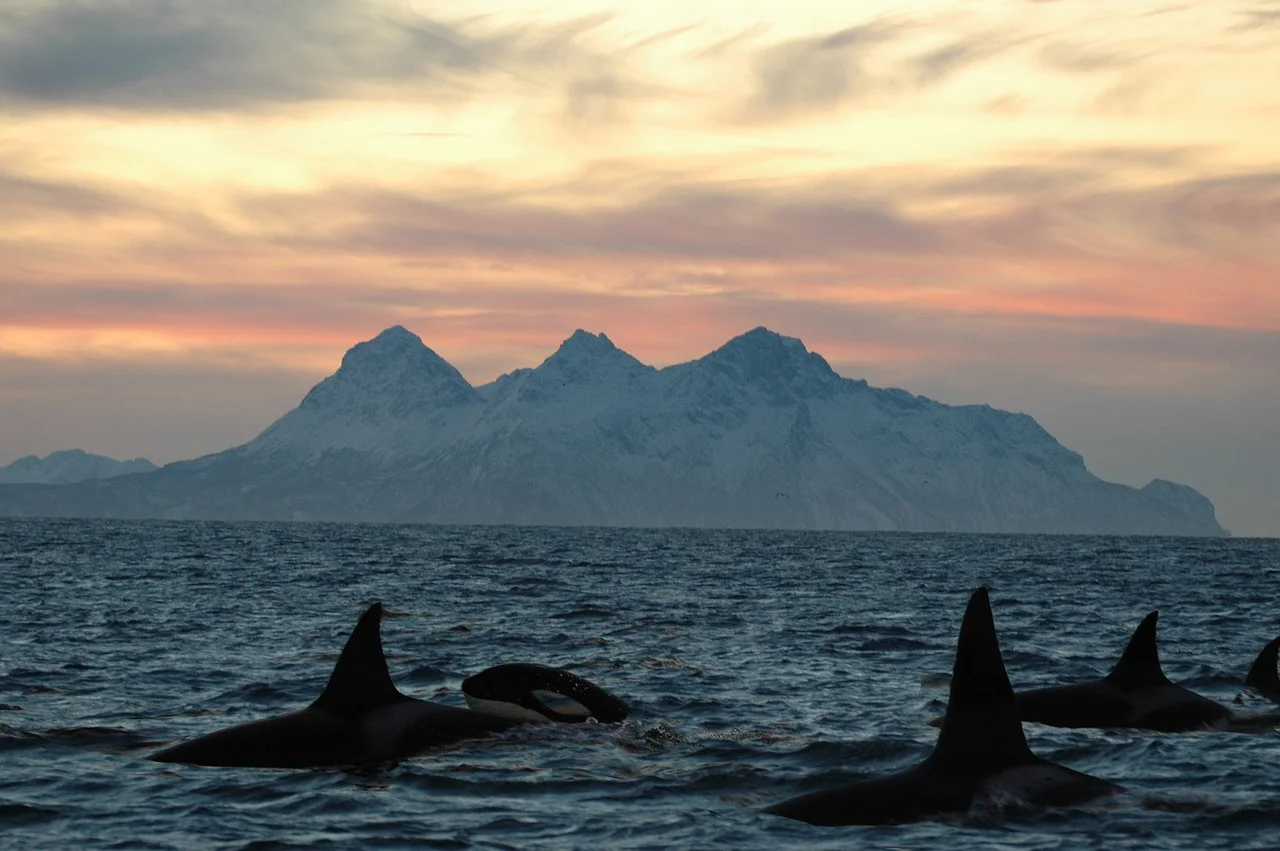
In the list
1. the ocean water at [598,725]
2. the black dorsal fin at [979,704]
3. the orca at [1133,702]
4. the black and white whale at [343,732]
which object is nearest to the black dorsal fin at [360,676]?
the black and white whale at [343,732]

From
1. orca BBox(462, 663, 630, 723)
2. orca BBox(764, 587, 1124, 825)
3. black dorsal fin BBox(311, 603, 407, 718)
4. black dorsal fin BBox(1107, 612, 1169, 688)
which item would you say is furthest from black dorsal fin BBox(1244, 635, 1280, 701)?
black dorsal fin BBox(311, 603, 407, 718)

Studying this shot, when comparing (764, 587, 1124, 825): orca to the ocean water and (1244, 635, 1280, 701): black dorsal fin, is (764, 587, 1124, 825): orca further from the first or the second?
(1244, 635, 1280, 701): black dorsal fin

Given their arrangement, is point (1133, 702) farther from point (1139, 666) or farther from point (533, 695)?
point (533, 695)

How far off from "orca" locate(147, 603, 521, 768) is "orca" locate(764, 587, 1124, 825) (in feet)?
17.1

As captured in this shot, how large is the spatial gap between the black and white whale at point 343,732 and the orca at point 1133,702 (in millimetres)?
8595

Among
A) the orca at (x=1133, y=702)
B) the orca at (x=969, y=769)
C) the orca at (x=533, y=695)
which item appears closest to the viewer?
the orca at (x=969, y=769)

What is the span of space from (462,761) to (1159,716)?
9.77m

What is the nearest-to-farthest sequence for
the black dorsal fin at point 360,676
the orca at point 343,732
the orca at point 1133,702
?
1. the orca at point 343,732
2. the black dorsal fin at point 360,676
3. the orca at point 1133,702

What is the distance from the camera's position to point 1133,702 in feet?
71.9

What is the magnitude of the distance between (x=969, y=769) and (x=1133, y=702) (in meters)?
7.71

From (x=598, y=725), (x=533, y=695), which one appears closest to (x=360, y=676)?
(x=533, y=695)

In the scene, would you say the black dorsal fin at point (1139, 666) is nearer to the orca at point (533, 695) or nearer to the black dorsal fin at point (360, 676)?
the orca at point (533, 695)

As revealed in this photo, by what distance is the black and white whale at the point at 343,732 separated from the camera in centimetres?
1769

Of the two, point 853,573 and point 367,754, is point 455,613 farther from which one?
point 853,573
